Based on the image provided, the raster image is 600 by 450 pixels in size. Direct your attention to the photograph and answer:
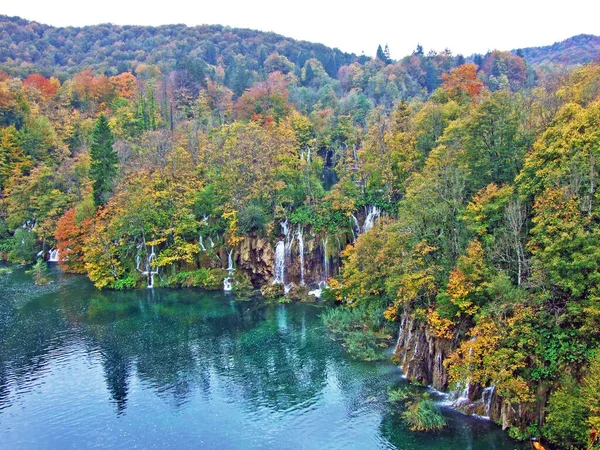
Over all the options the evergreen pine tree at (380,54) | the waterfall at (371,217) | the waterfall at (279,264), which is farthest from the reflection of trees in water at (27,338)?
the evergreen pine tree at (380,54)

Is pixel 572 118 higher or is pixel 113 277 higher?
pixel 572 118

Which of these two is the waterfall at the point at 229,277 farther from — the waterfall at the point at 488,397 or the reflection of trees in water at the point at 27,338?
the waterfall at the point at 488,397

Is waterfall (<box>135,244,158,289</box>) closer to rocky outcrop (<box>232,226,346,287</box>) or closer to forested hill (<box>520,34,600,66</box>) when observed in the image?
rocky outcrop (<box>232,226,346,287</box>)

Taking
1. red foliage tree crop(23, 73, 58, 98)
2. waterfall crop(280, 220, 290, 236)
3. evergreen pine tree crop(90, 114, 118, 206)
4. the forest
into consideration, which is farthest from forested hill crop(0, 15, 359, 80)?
waterfall crop(280, 220, 290, 236)

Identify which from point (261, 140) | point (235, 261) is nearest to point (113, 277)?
point (235, 261)

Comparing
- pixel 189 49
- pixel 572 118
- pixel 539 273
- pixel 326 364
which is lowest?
pixel 326 364

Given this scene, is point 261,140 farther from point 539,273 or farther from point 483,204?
point 539,273

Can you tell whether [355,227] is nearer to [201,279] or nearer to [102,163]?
[201,279]
